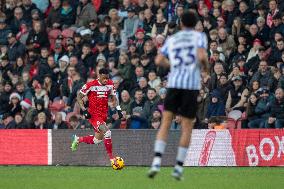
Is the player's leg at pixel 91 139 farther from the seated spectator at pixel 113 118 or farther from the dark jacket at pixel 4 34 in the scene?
the dark jacket at pixel 4 34

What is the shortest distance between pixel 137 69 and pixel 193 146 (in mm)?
3466

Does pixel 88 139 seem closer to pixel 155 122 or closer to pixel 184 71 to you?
pixel 155 122

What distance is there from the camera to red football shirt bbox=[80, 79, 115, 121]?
20047 millimetres

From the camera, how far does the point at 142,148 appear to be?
21.6m

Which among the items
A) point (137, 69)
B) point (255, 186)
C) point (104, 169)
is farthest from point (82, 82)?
point (255, 186)

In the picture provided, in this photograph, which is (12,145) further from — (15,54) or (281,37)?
(281,37)

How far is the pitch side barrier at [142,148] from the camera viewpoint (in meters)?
20.9

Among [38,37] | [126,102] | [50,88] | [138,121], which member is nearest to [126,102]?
[126,102]

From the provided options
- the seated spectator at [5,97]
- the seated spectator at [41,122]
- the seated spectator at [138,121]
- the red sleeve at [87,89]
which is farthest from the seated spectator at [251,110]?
the seated spectator at [5,97]

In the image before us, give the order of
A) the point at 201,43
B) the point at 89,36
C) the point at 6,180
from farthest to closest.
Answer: the point at 89,36
the point at 6,180
the point at 201,43

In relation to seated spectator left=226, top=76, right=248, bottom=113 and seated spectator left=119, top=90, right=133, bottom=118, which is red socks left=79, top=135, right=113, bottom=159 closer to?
seated spectator left=119, top=90, right=133, bottom=118

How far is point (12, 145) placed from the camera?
73.7 feet

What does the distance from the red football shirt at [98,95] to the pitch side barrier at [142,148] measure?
1758mm

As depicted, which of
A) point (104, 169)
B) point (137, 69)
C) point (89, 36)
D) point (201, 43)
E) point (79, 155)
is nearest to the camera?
point (201, 43)
